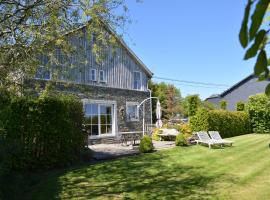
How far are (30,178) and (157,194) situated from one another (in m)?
3.82

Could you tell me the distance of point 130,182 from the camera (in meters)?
9.71

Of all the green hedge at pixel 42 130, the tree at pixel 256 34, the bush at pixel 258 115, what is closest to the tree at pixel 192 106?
the bush at pixel 258 115

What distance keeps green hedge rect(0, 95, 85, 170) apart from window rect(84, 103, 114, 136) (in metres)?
7.89

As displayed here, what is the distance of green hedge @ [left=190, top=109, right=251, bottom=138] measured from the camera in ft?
69.6

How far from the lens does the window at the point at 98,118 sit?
69.9 ft

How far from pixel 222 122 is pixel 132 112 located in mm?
5825

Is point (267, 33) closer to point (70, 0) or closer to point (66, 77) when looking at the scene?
point (70, 0)

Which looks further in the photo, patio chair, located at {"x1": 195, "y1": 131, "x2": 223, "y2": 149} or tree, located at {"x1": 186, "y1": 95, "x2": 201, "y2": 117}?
tree, located at {"x1": 186, "y1": 95, "x2": 201, "y2": 117}

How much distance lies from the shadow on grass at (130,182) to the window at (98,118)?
8625 mm

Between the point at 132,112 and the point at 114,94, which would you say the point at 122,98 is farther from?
the point at 132,112

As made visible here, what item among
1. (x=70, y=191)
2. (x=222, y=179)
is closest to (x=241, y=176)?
(x=222, y=179)

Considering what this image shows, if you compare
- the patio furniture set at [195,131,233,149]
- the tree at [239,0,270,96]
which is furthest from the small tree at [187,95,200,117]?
the tree at [239,0,270,96]

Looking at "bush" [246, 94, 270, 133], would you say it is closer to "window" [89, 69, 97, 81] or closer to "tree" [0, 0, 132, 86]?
"window" [89, 69, 97, 81]

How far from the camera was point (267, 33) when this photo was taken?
0.87m
